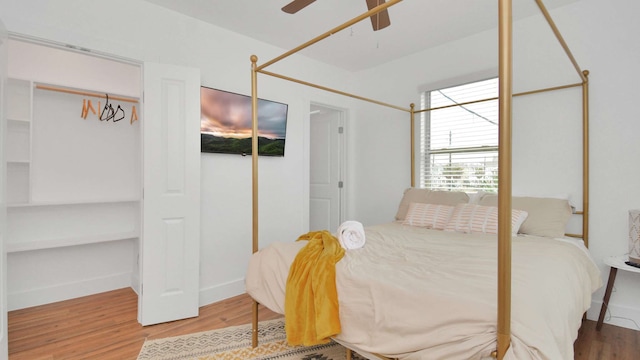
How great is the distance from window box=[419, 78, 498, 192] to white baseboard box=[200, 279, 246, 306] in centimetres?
236

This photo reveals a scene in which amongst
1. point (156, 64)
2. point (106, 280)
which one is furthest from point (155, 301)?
point (156, 64)

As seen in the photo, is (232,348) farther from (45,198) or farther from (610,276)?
(610,276)

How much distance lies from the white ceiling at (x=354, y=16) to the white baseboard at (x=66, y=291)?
2.78 m

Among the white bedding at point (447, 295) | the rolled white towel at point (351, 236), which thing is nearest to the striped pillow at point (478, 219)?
the white bedding at point (447, 295)

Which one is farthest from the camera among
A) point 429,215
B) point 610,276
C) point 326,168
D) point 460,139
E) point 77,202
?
point 326,168

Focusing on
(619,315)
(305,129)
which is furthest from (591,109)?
(305,129)

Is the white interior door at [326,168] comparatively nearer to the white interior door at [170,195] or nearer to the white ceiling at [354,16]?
the white ceiling at [354,16]

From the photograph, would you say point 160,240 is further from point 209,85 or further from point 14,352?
point 209,85

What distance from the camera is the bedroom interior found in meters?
2.45

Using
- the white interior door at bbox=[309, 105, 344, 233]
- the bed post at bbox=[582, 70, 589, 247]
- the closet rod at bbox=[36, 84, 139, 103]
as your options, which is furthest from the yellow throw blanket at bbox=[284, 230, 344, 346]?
the closet rod at bbox=[36, 84, 139, 103]

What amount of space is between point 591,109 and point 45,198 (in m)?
4.99

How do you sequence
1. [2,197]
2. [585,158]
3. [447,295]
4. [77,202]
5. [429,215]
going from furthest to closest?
[77,202]
[429,215]
[585,158]
[2,197]
[447,295]

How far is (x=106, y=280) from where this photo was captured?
331 cm

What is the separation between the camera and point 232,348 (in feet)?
7.04
